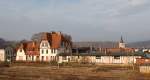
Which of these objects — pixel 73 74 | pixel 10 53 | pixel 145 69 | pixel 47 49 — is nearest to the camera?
pixel 73 74

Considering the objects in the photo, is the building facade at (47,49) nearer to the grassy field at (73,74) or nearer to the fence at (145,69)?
the grassy field at (73,74)

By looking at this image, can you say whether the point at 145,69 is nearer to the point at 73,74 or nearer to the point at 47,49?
the point at 73,74

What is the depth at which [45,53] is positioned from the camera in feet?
290

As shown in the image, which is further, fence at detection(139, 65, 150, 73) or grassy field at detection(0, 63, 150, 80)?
fence at detection(139, 65, 150, 73)

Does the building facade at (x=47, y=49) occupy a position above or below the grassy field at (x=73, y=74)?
above

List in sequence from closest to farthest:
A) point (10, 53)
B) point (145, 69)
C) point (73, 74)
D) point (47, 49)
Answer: point (73, 74) < point (145, 69) < point (47, 49) < point (10, 53)

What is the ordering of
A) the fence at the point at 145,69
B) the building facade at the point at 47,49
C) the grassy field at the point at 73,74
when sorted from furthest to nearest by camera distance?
1. the building facade at the point at 47,49
2. the fence at the point at 145,69
3. the grassy field at the point at 73,74

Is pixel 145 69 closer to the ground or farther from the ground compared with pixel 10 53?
closer to the ground

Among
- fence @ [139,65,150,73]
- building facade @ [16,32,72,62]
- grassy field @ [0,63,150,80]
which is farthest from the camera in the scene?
building facade @ [16,32,72,62]

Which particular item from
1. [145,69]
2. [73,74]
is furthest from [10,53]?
[145,69]

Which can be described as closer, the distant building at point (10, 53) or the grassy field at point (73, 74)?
the grassy field at point (73, 74)

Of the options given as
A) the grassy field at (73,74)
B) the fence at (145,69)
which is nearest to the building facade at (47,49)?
the grassy field at (73,74)

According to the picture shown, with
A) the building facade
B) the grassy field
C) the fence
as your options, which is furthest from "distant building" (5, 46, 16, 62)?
the fence

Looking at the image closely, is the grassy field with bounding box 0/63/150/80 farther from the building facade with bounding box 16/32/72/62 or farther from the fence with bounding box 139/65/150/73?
the building facade with bounding box 16/32/72/62
